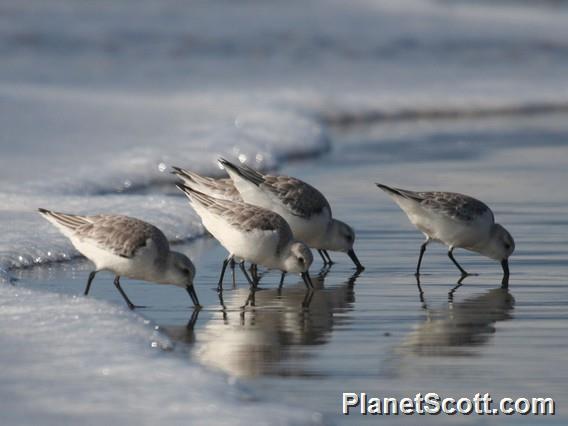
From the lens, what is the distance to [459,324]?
7613mm

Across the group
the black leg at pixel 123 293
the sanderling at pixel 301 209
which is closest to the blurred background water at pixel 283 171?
the black leg at pixel 123 293

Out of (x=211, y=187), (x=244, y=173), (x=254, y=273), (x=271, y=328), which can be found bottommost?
(x=271, y=328)

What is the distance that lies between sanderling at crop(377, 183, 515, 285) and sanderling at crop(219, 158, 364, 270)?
502 millimetres

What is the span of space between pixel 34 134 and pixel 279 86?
8.68 metres

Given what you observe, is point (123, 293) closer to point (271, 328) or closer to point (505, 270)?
point (271, 328)

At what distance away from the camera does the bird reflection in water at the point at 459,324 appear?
696cm

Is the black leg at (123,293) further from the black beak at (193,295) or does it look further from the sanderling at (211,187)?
the sanderling at (211,187)

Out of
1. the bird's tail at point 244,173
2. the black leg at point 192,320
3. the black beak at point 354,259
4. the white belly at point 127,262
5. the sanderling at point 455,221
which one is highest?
the bird's tail at point 244,173

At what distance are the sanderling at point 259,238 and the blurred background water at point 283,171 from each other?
0.25 meters

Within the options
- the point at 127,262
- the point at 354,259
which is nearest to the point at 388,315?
the point at 127,262

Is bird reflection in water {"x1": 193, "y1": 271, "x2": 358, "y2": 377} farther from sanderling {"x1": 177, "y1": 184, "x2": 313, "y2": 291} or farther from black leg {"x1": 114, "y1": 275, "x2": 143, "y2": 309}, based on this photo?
black leg {"x1": 114, "y1": 275, "x2": 143, "y2": 309}

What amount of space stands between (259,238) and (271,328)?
105 cm

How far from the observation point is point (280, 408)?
5668 mm

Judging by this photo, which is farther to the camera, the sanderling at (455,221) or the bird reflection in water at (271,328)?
the sanderling at (455,221)
